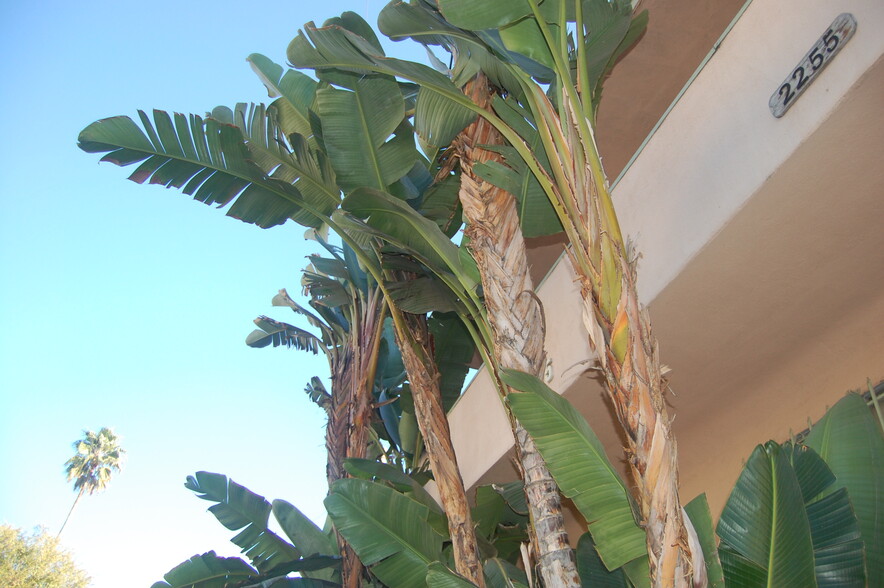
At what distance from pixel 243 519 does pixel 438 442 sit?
2846 millimetres

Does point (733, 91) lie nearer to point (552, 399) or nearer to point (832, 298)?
point (832, 298)

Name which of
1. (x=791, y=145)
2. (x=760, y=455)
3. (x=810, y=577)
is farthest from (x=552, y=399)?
(x=791, y=145)

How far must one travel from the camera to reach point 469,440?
7.14m

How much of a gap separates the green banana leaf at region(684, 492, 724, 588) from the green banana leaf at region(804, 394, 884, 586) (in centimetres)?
60

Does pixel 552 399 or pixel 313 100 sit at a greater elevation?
pixel 313 100

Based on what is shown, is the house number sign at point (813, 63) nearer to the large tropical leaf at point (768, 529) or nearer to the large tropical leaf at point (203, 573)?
the large tropical leaf at point (768, 529)

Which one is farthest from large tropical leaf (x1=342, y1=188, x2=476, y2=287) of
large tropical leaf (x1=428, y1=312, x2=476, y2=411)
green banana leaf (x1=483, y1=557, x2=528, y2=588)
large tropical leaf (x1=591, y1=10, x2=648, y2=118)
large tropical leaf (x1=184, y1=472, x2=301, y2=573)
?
large tropical leaf (x1=184, y1=472, x2=301, y2=573)

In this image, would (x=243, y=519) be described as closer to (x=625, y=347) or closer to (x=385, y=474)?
(x=385, y=474)

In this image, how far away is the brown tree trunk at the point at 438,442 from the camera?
4.35 meters

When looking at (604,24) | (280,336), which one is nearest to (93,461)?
(280,336)

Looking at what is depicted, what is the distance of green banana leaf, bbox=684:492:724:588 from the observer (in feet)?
9.79

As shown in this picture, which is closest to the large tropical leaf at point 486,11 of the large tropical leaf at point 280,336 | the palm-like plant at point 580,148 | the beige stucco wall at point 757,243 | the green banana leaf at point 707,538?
the palm-like plant at point 580,148

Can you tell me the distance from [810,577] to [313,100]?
5677mm

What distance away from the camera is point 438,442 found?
483cm
